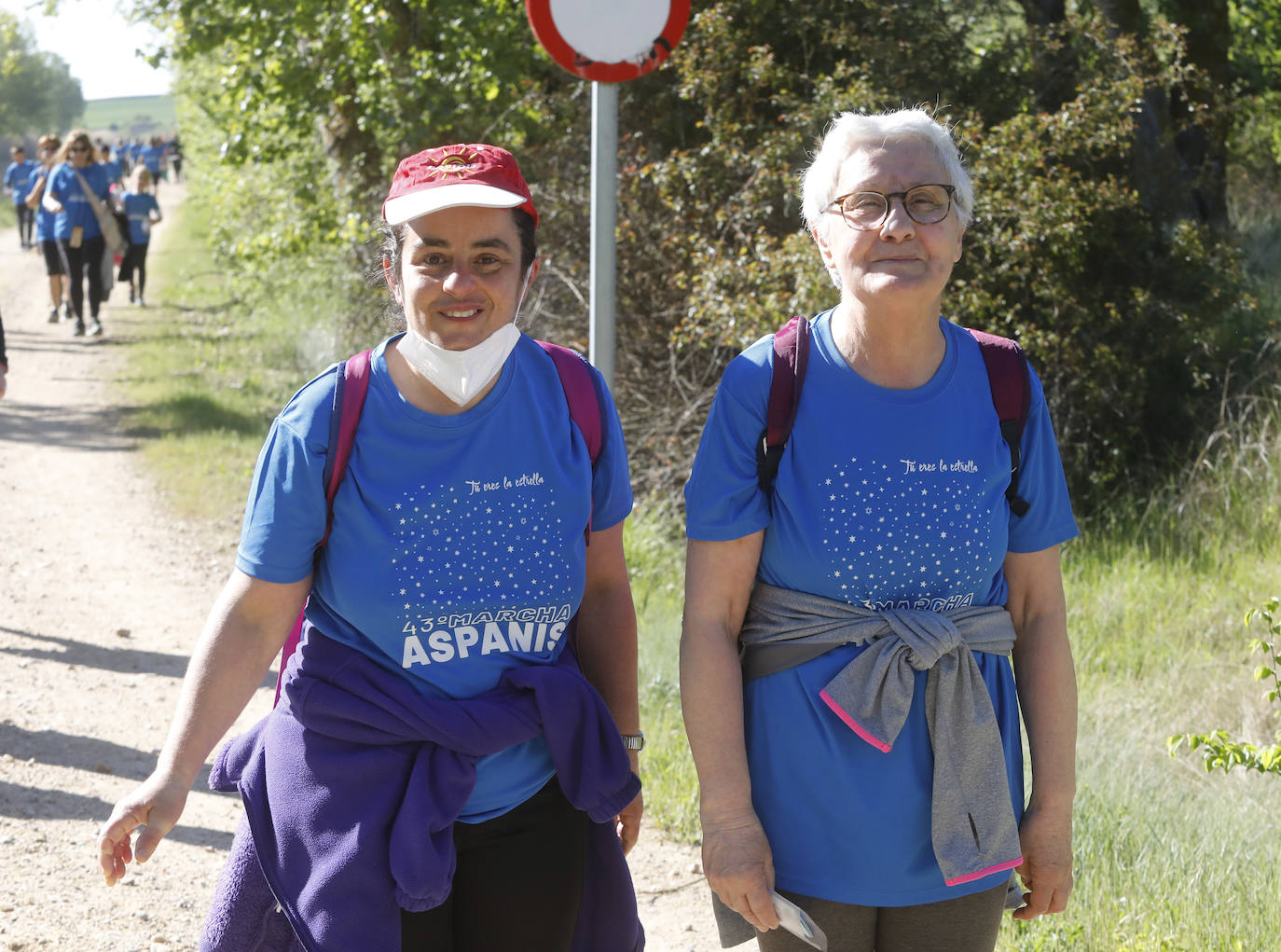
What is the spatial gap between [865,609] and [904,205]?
2.26 feet

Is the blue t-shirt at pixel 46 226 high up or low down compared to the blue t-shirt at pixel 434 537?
up

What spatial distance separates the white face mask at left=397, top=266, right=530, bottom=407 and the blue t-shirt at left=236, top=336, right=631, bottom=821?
0.04 metres

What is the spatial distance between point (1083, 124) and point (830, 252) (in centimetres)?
572

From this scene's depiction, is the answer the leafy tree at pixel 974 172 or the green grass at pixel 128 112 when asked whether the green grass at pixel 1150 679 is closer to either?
the leafy tree at pixel 974 172

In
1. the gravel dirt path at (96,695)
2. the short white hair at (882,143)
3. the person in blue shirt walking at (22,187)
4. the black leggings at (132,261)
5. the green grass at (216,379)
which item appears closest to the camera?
the short white hair at (882,143)

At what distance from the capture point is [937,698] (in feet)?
7.24

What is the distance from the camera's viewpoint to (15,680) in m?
5.73

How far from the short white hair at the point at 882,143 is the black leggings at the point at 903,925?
3.89ft

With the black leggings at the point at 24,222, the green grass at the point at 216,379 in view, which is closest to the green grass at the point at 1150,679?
the green grass at the point at 216,379

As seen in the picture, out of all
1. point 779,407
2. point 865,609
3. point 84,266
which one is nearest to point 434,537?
point 779,407

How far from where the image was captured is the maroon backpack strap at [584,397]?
7.79 ft

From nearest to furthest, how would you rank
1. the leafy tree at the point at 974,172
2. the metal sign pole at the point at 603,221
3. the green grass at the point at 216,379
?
the metal sign pole at the point at 603,221
the leafy tree at the point at 974,172
the green grass at the point at 216,379

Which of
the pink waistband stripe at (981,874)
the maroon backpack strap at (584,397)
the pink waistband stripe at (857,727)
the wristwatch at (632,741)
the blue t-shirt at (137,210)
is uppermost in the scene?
the blue t-shirt at (137,210)

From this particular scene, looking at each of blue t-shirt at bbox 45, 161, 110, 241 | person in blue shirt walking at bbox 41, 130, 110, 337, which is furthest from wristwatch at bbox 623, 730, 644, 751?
blue t-shirt at bbox 45, 161, 110, 241
